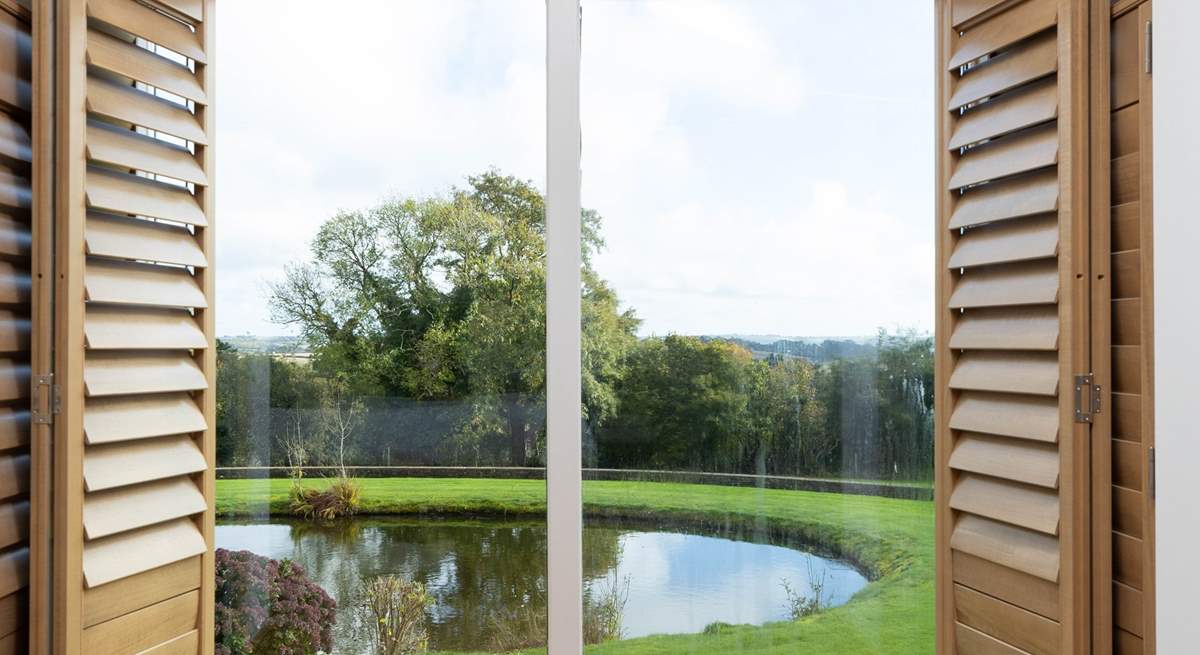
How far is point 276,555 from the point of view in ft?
5.51

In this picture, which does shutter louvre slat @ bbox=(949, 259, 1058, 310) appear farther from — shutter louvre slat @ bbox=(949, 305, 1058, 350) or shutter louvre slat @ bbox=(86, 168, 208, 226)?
shutter louvre slat @ bbox=(86, 168, 208, 226)

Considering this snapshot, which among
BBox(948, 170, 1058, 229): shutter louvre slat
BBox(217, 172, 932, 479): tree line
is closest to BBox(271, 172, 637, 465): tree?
BBox(217, 172, 932, 479): tree line

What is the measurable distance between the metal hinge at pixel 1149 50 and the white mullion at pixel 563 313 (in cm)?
110

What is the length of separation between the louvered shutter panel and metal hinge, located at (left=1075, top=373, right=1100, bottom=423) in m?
2.11

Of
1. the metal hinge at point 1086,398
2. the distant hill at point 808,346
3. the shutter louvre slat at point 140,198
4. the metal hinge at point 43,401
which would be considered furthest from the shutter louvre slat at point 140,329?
the metal hinge at point 1086,398

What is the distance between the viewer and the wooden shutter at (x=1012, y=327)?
1.41 metres

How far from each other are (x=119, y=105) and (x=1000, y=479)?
2055 mm

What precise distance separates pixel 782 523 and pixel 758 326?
46 centimetres

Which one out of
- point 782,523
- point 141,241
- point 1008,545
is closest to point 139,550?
point 141,241

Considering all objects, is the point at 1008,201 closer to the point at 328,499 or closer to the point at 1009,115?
the point at 1009,115

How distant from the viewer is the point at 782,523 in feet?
5.61

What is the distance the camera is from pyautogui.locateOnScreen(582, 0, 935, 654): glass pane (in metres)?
1.71

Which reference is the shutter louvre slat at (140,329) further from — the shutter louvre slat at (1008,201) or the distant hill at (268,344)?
the shutter louvre slat at (1008,201)

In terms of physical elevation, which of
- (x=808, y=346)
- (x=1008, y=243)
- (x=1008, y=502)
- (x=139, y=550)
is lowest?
(x=139, y=550)
